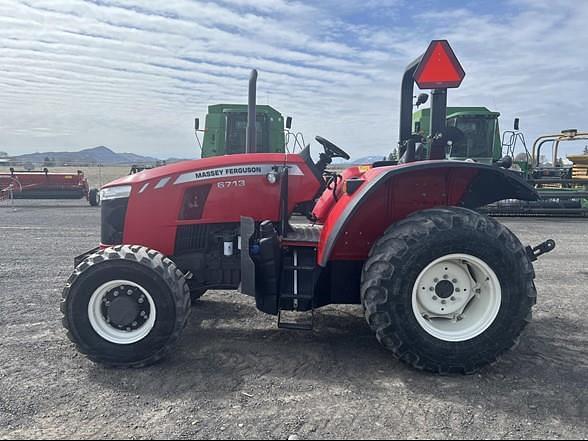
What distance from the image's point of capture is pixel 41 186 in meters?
15.5

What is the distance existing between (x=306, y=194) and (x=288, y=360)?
1242mm

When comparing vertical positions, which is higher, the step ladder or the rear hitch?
the rear hitch

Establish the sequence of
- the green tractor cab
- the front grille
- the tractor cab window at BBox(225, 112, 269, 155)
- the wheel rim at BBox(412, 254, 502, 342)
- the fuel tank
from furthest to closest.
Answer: the green tractor cab < the tractor cab window at BBox(225, 112, 269, 155) < the front grille < the fuel tank < the wheel rim at BBox(412, 254, 502, 342)

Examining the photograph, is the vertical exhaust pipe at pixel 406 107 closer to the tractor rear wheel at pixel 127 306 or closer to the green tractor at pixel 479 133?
the tractor rear wheel at pixel 127 306

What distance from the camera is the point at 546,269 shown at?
6289mm

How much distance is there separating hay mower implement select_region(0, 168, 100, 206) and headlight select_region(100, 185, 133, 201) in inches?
481

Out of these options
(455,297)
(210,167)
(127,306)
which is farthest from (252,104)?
(455,297)

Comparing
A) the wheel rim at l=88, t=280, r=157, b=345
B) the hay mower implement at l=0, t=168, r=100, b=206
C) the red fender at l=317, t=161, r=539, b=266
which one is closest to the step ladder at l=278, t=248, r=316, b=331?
the red fender at l=317, t=161, r=539, b=266

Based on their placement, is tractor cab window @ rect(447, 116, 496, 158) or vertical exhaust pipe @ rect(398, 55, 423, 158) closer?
vertical exhaust pipe @ rect(398, 55, 423, 158)

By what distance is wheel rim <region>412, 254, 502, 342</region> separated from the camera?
3.17m

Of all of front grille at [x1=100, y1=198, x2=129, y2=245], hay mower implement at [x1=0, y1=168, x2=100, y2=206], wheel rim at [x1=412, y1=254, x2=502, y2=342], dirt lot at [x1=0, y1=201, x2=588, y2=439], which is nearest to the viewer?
dirt lot at [x1=0, y1=201, x2=588, y2=439]

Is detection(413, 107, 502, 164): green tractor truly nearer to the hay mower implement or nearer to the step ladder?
the step ladder

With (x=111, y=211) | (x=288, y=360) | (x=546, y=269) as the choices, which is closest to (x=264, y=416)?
(x=288, y=360)

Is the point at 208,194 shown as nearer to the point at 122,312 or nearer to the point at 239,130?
the point at 122,312
